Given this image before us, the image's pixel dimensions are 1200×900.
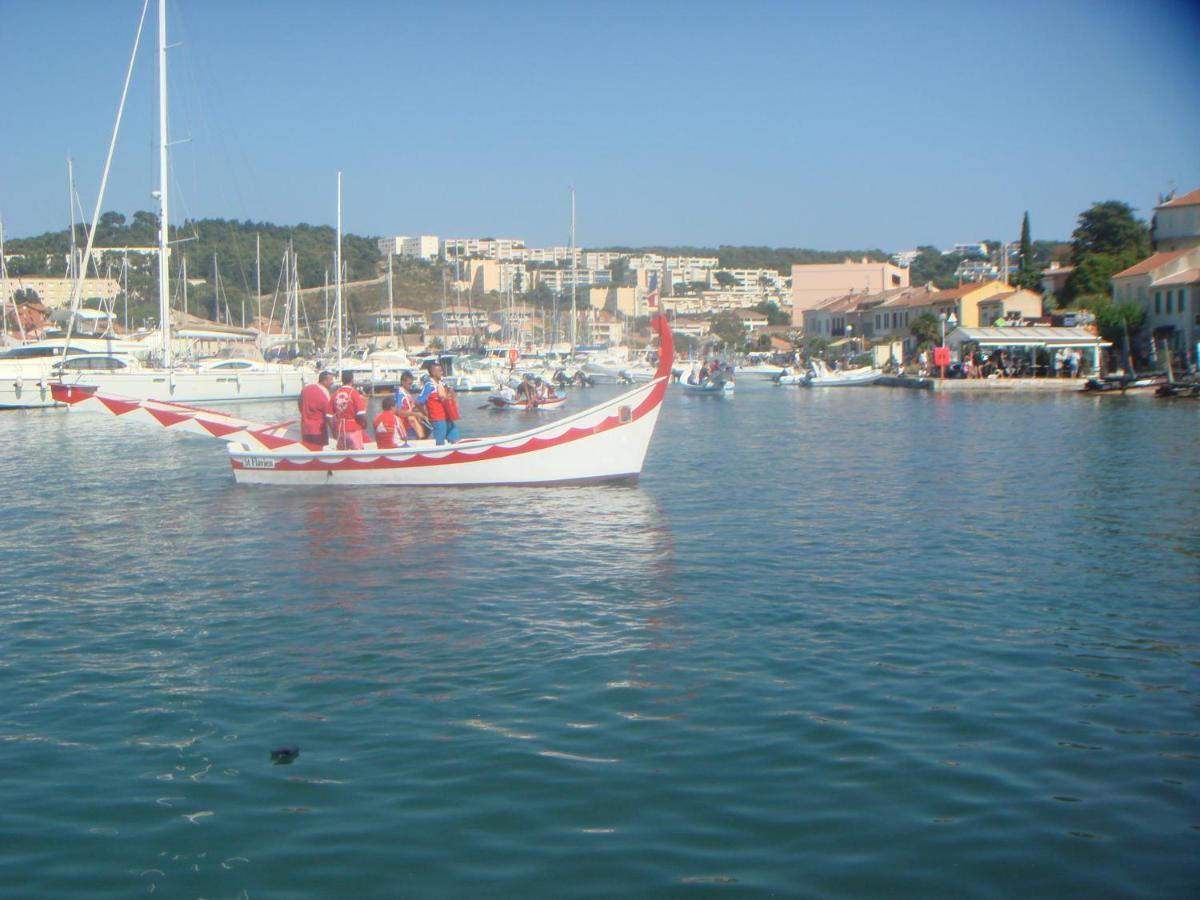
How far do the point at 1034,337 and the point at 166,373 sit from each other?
46.7 m

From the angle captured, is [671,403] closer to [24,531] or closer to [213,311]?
[24,531]

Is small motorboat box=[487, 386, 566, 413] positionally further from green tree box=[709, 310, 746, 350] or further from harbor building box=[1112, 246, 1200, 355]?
green tree box=[709, 310, 746, 350]

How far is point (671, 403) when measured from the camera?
180 feet

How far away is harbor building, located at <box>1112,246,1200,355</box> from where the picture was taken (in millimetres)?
62562

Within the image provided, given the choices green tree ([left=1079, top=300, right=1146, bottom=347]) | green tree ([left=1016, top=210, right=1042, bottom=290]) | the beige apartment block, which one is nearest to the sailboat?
green tree ([left=1079, top=300, right=1146, bottom=347])

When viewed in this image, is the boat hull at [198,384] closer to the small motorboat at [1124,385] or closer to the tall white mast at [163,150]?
the tall white mast at [163,150]

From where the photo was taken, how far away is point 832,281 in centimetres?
13600

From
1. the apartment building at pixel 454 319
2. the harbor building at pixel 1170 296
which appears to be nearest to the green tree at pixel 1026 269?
the harbor building at pixel 1170 296

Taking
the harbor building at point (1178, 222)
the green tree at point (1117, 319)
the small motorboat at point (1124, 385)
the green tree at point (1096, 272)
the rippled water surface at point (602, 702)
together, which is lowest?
the rippled water surface at point (602, 702)

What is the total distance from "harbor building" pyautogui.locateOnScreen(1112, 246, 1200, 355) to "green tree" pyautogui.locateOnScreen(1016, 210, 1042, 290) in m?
25.3

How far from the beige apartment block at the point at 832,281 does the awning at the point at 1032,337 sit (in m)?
63.6

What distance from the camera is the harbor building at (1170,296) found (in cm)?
6256

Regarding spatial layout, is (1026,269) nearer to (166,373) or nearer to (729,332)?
(729,332)

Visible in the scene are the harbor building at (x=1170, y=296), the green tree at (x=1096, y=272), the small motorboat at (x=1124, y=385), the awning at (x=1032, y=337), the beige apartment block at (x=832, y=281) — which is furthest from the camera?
the beige apartment block at (x=832, y=281)
